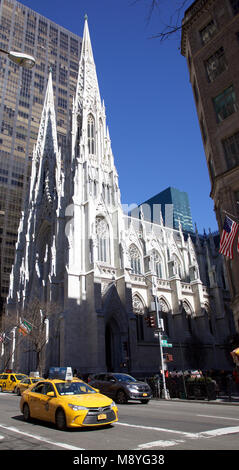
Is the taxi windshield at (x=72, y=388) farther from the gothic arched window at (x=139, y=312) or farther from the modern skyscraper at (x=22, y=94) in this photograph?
the modern skyscraper at (x=22, y=94)

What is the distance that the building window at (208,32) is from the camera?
2333 cm

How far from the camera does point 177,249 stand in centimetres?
5056

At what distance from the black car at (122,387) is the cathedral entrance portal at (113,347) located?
51.5 feet

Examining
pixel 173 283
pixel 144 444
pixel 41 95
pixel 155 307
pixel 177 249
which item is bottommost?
pixel 144 444

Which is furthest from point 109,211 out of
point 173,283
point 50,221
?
point 173,283

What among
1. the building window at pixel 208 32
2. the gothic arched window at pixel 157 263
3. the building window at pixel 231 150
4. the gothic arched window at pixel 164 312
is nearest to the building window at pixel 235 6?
the building window at pixel 208 32

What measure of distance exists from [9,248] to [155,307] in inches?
1877

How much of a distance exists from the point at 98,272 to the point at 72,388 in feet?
79.3

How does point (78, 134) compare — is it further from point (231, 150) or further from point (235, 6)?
point (231, 150)

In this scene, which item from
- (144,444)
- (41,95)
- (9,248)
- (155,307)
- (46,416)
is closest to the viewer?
(144,444)

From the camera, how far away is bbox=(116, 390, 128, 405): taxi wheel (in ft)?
Answer: 53.9

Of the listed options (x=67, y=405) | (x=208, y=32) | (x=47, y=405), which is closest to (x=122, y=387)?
(x=47, y=405)
